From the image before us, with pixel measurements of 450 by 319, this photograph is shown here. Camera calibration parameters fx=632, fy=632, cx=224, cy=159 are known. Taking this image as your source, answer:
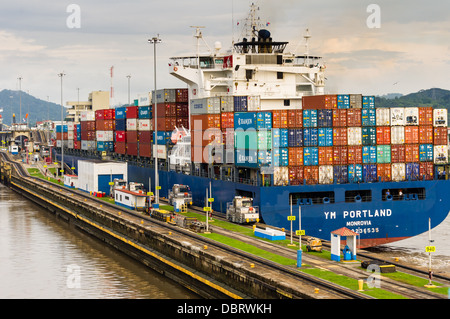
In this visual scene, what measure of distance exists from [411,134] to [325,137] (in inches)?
323

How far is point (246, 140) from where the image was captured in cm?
5691

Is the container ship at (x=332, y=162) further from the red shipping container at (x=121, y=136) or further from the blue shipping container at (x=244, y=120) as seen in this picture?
the red shipping container at (x=121, y=136)

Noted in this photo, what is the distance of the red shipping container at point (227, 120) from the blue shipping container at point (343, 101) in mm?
10597

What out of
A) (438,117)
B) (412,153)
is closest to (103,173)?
(412,153)

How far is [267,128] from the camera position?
5488cm

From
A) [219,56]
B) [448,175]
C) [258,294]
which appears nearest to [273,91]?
[219,56]

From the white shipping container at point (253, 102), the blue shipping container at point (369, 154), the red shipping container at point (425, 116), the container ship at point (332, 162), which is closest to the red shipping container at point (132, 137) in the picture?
the container ship at point (332, 162)

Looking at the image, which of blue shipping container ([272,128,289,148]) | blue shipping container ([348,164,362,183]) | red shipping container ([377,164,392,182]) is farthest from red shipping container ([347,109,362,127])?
blue shipping container ([272,128,289,148])

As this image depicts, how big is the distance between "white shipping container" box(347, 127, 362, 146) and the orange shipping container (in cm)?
192

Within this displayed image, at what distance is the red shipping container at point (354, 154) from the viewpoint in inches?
2174

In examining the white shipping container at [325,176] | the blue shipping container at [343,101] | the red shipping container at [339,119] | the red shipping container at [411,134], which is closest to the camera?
the white shipping container at [325,176]

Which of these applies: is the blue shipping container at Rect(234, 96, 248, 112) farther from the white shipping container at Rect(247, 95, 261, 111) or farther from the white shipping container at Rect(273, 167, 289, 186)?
the white shipping container at Rect(273, 167, 289, 186)

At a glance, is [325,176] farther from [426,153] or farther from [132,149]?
[132,149]

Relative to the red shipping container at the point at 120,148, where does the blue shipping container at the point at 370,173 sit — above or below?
below
